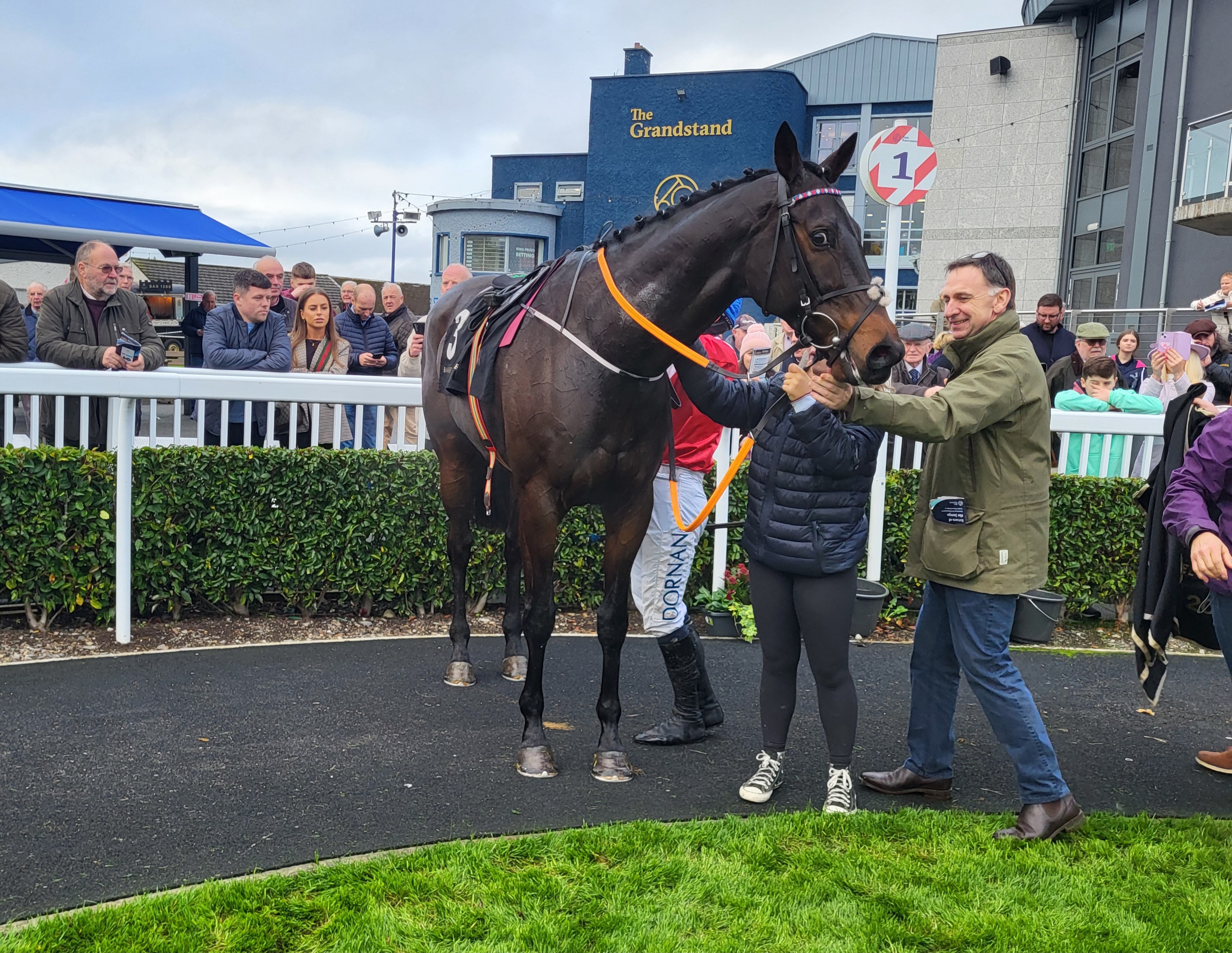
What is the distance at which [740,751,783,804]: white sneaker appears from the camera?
3738mm

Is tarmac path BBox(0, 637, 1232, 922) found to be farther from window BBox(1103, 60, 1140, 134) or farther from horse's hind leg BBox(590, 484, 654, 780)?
window BBox(1103, 60, 1140, 134)

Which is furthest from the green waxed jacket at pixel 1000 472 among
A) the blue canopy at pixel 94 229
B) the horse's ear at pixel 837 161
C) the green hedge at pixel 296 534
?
the blue canopy at pixel 94 229

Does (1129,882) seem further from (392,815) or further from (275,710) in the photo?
(275,710)

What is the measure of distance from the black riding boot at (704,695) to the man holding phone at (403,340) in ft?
10.8

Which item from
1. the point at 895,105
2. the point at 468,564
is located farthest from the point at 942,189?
the point at 468,564

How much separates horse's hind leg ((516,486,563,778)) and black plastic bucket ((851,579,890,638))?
2.44 metres

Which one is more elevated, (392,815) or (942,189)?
(942,189)

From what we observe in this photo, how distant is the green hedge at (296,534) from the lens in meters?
5.33

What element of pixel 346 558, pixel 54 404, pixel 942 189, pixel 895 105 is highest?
pixel 895 105

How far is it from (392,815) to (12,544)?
3.03 meters

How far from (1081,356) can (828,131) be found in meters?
24.2

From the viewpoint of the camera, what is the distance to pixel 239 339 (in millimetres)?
6957

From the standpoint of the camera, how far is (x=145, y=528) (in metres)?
5.50

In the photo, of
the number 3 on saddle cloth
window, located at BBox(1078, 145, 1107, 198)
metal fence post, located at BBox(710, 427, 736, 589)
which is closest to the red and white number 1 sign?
metal fence post, located at BBox(710, 427, 736, 589)
